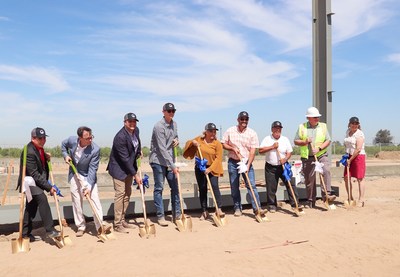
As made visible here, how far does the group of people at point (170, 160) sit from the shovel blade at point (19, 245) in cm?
31

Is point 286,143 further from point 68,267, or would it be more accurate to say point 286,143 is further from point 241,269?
point 68,267

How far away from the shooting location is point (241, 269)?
430 centimetres

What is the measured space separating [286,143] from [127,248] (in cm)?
343

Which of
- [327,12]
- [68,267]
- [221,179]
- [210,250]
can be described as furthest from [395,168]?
[68,267]

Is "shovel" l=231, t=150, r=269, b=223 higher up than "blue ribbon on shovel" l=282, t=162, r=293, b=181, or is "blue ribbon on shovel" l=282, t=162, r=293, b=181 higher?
"blue ribbon on shovel" l=282, t=162, r=293, b=181

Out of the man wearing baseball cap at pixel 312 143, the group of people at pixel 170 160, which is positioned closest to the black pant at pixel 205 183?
the group of people at pixel 170 160

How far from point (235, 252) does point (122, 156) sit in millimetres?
2038

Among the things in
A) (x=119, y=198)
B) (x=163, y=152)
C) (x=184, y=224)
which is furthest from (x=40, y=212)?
(x=184, y=224)

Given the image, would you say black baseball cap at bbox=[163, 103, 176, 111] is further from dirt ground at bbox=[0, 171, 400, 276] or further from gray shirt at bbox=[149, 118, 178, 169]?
dirt ground at bbox=[0, 171, 400, 276]

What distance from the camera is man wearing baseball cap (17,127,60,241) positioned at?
5.32 metres

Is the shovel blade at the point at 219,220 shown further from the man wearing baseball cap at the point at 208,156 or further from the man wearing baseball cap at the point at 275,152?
the man wearing baseball cap at the point at 275,152

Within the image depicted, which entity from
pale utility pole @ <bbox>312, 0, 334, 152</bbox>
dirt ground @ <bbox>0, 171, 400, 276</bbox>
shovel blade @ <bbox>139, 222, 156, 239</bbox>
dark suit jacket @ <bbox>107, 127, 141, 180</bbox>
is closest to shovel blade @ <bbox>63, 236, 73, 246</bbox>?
dirt ground @ <bbox>0, 171, 400, 276</bbox>

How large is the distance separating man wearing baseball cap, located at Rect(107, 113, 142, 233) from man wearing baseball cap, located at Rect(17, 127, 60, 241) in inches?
35.0

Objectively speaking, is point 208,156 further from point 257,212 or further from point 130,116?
point 130,116
